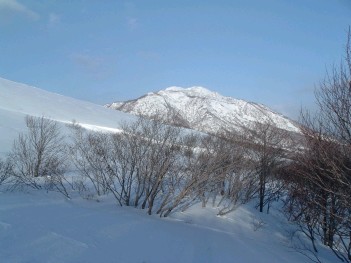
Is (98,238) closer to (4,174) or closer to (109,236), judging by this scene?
(109,236)

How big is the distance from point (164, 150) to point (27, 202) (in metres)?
7.43

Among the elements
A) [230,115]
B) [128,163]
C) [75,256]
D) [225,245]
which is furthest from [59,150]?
[230,115]

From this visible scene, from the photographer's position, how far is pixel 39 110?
4984 cm

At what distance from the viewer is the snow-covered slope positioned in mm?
38562

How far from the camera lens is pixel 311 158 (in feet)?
31.9

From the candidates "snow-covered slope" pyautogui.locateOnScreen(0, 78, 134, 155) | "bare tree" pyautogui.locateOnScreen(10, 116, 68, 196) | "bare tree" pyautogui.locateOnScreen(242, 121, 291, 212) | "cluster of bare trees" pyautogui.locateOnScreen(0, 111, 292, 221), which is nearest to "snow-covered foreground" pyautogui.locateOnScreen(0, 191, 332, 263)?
"cluster of bare trees" pyautogui.locateOnScreen(0, 111, 292, 221)

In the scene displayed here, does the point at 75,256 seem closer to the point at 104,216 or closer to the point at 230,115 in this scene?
the point at 104,216

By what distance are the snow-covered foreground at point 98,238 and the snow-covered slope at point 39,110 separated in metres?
21.8

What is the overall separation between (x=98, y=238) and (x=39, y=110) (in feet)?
144

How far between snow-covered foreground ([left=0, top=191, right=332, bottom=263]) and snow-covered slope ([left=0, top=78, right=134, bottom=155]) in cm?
2185

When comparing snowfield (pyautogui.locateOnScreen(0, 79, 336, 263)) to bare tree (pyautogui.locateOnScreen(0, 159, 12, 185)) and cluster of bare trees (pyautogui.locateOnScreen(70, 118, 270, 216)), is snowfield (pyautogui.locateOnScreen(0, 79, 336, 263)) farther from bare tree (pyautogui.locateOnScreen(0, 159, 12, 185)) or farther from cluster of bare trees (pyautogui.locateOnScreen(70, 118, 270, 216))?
bare tree (pyautogui.locateOnScreen(0, 159, 12, 185))

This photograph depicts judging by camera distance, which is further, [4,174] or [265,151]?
[265,151]

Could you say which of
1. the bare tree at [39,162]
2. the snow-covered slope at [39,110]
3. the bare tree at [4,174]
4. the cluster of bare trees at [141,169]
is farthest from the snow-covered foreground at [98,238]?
the snow-covered slope at [39,110]

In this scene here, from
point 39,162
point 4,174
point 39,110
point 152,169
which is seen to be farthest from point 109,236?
point 39,110
